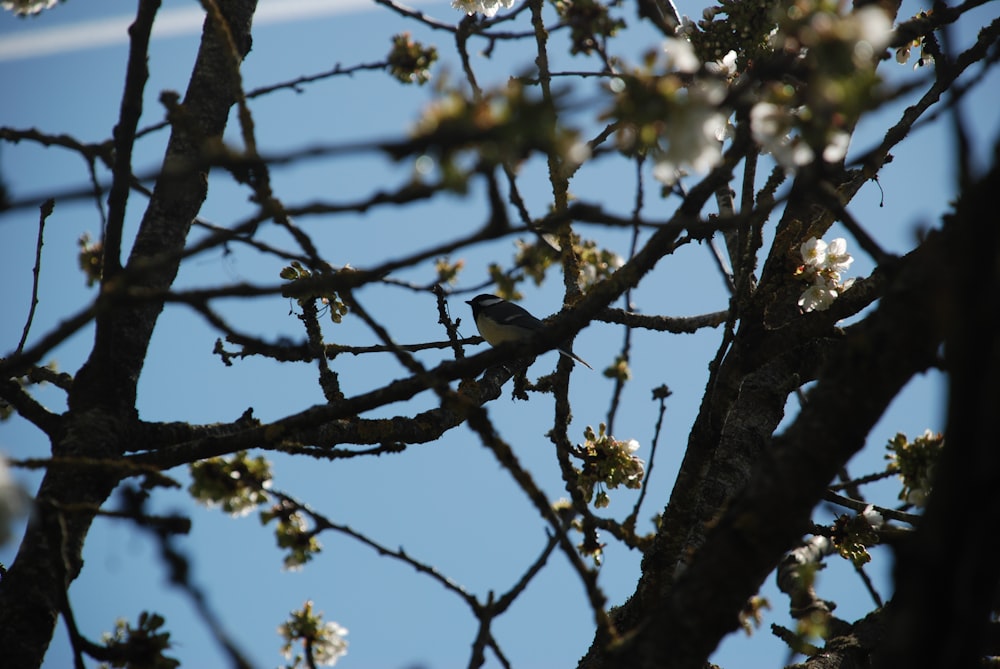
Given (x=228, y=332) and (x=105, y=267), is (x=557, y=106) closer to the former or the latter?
(x=228, y=332)

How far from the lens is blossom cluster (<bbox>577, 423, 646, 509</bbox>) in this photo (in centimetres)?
412

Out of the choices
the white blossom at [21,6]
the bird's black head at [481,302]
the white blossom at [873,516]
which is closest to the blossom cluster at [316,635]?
the white blossom at [873,516]

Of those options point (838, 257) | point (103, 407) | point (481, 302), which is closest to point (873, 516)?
point (838, 257)

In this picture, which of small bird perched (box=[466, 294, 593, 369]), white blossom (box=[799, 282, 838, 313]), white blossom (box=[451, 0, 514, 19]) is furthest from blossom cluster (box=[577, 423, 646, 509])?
small bird perched (box=[466, 294, 593, 369])

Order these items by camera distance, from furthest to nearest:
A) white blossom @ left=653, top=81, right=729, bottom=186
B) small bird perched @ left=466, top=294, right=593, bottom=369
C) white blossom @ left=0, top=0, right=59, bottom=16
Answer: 1. small bird perched @ left=466, top=294, right=593, bottom=369
2. white blossom @ left=0, top=0, right=59, bottom=16
3. white blossom @ left=653, top=81, right=729, bottom=186

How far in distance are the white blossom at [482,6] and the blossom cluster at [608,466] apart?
9.34 ft

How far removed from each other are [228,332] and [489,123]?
1.37m

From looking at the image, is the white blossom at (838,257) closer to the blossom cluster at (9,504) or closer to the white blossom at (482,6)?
the white blossom at (482,6)

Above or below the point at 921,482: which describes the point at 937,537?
below

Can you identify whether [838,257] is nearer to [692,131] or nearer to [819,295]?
[819,295]

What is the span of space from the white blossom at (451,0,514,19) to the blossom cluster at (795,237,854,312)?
259 centimetres

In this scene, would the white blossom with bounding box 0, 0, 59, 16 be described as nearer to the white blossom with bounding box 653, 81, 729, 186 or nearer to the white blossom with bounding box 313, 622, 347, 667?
the white blossom with bounding box 313, 622, 347, 667

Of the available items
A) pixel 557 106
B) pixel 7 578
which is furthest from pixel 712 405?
pixel 7 578

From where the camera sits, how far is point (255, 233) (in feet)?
7.85
